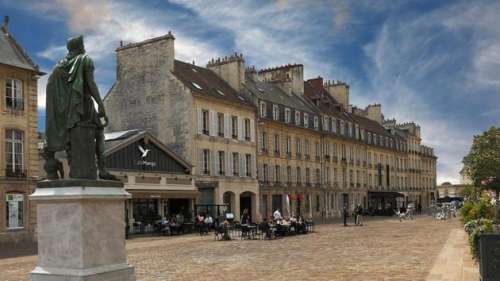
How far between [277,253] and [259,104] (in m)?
24.4

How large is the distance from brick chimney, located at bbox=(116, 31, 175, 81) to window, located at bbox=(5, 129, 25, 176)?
11.3m

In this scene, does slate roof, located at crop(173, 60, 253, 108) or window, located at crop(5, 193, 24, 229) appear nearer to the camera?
window, located at crop(5, 193, 24, 229)

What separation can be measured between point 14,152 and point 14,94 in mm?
2487

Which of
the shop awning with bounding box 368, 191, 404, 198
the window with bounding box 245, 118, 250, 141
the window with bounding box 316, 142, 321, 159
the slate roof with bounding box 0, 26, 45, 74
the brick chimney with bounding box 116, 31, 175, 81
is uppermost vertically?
the brick chimney with bounding box 116, 31, 175, 81

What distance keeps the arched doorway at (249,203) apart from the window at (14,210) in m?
16.7

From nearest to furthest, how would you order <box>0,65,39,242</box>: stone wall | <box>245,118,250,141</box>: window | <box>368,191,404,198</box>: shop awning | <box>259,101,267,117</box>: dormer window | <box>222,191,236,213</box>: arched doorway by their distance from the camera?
<box>0,65,39,242</box>: stone wall → <box>222,191,236,213</box>: arched doorway → <box>245,118,250,141</box>: window → <box>259,101,267,117</box>: dormer window → <box>368,191,404,198</box>: shop awning

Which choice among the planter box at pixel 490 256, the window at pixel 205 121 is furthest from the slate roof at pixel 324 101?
the planter box at pixel 490 256

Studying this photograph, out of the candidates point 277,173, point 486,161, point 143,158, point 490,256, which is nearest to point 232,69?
point 277,173

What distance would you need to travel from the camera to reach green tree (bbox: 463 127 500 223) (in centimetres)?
2042

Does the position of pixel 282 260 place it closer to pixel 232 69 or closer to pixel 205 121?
pixel 205 121

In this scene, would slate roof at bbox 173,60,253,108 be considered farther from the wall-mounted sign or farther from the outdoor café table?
the outdoor café table

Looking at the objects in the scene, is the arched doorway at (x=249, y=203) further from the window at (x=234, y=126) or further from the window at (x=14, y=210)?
the window at (x=14, y=210)

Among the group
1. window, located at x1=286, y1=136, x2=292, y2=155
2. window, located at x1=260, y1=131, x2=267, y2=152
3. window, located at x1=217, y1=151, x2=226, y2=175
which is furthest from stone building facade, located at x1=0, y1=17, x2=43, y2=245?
window, located at x1=286, y1=136, x2=292, y2=155

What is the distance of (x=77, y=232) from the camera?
737 cm
